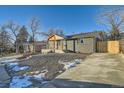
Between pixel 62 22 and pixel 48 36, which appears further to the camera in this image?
pixel 48 36

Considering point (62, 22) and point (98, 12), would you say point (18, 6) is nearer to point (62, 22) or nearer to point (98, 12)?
point (62, 22)

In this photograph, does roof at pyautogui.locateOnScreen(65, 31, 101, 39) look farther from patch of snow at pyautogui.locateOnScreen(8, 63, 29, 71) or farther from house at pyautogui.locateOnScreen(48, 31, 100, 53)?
patch of snow at pyautogui.locateOnScreen(8, 63, 29, 71)

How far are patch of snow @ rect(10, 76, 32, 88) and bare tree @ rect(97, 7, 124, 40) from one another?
174 cm

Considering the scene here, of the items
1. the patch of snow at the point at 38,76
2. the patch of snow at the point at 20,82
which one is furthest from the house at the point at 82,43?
the patch of snow at the point at 20,82

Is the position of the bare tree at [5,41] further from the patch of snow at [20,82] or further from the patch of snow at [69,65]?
the patch of snow at [69,65]

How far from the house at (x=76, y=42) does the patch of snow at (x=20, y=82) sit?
90 centimetres

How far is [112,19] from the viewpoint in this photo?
468 cm

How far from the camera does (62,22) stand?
4727 millimetres

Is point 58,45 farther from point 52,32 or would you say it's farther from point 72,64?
point 72,64

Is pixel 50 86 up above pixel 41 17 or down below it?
below

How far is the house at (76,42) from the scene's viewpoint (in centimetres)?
531

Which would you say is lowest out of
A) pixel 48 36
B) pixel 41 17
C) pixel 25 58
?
pixel 25 58
